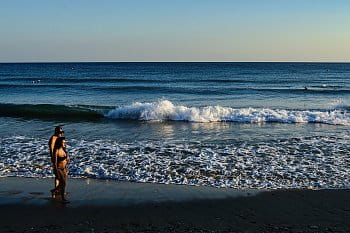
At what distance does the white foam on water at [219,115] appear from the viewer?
20.8 metres

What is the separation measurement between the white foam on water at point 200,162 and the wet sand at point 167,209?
78 cm

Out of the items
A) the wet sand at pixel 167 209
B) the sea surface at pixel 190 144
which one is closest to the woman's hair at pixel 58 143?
the wet sand at pixel 167 209

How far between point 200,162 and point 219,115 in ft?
33.8

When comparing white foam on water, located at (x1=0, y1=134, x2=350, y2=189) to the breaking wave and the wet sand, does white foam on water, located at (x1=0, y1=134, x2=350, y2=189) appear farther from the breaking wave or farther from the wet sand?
the breaking wave

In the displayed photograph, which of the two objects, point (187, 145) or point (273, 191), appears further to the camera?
point (187, 145)

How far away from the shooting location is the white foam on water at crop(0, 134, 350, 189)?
1016cm

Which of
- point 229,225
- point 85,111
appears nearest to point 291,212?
point 229,225

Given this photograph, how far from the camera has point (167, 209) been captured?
7953 mm

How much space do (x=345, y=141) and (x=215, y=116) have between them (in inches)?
306

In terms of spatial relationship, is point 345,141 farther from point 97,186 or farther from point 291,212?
point 97,186

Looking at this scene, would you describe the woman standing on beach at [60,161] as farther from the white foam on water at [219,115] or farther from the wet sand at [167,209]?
the white foam on water at [219,115]

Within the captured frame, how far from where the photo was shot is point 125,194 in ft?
29.2

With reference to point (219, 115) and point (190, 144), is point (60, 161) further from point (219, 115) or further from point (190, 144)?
point (219, 115)

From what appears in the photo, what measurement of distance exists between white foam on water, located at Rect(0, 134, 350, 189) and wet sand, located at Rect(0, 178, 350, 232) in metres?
0.78
